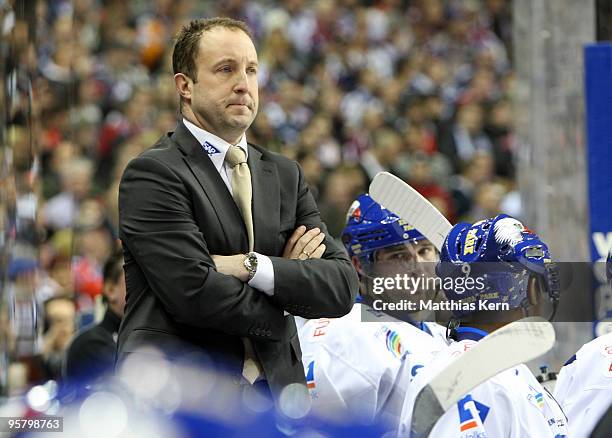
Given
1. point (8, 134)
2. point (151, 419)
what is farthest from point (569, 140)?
point (151, 419)

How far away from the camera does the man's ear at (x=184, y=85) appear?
3.88m

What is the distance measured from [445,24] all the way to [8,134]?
14.5 metres

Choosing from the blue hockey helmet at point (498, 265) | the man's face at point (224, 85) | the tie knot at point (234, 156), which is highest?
the man's face at point (224, 85)

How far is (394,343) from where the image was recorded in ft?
14.8

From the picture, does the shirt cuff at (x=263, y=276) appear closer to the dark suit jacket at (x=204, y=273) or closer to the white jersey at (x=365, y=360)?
the dark suit jacket at (x=204, y=273)

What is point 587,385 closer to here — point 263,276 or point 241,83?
point 263,276

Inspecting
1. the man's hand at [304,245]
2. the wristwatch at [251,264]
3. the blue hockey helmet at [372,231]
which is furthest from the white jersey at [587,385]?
the wristwatch at [251,264]

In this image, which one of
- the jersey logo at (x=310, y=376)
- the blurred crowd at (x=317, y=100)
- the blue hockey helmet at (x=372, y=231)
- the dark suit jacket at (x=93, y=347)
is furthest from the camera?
the blurred crowd at (x=317, y=100)

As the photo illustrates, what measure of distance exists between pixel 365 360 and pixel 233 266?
1052 millimetres

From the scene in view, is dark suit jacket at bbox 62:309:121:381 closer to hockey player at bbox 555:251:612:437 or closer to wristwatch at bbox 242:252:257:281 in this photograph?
wristwatch at bbox 242:252:257:281

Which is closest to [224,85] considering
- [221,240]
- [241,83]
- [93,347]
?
[241,83]

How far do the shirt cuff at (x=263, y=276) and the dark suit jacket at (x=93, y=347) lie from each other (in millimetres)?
2214

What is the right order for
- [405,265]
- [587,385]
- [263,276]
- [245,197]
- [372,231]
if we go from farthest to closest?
[372,231]
[405,265]
[587,385]
[245,197]
[263,276]

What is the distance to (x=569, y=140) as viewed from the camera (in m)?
6.55
